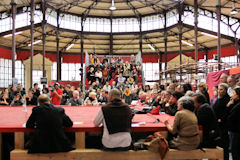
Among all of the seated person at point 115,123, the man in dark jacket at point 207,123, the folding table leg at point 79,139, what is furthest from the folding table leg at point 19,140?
the man in dark jacket at point 207,123

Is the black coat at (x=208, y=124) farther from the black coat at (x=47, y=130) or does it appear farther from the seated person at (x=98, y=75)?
the seated person at (x=98, y=75)

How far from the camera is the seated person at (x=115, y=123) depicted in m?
3.65

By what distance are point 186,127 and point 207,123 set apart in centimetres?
49

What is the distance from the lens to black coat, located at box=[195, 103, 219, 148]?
388 cm

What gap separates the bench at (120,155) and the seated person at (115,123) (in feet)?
0.46

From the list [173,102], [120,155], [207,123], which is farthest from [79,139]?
[173,102]

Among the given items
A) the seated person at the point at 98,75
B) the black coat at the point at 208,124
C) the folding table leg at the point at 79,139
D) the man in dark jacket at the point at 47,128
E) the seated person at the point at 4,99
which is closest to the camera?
the man in dark jacket at the point at 47,128

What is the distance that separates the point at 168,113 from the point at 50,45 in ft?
84.4

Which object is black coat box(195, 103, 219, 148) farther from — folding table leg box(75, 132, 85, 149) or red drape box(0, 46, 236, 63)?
red drape box(0, 46, 236, 63)

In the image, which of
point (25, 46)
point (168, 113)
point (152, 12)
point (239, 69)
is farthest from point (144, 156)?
point (25, 46)

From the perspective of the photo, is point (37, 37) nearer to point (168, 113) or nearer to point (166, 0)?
point (166, 0)

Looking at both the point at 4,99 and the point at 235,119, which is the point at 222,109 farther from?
the point at 4,99

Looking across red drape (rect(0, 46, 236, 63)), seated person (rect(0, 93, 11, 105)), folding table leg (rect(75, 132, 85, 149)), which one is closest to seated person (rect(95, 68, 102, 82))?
seated person (rect(0, 93, 11, 105))

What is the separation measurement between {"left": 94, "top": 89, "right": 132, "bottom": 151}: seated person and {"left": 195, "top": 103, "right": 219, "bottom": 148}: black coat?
1195mm
